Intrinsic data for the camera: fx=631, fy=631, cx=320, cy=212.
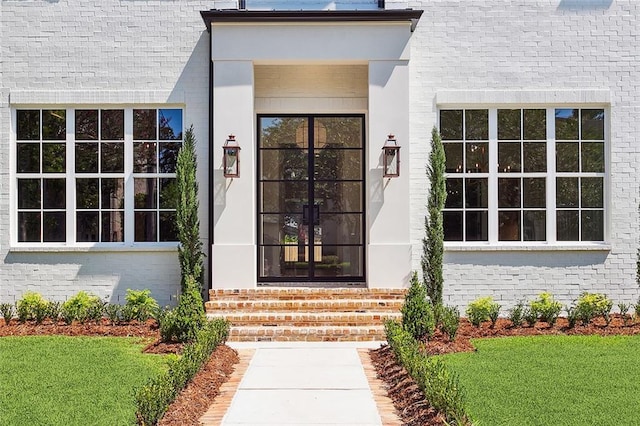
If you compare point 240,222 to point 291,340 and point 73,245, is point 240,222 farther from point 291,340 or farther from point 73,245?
point 73,245

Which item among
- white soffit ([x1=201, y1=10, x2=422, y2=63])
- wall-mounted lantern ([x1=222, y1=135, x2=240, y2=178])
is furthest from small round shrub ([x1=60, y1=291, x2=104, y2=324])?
white soffit ([x1=201, y1=10, x2=422, y2=63])

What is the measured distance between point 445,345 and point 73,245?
6674 millimetres

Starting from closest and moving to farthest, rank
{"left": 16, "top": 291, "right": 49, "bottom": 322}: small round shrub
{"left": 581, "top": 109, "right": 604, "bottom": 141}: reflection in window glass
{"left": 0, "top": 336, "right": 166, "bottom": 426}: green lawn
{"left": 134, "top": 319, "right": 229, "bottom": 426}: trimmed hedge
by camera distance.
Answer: {"left": 134, "top": 319, "right": 229, "bottom": 426}: trimmed hedge
{"left": 0, "top": 336, "right": 166, "bottom": 426}: green lawn
{"left": 16, "top": 291, "right": 49, "bottom": 322}: small round shrub
{"left": 581, "top": 109, "right": 604, "bottom": 141}: reflection in window glass

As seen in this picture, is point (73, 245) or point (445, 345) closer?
point (445, 345)

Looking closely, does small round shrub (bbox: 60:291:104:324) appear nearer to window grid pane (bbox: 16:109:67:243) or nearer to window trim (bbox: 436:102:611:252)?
window grid pane (bbox: 16:109:67:243)

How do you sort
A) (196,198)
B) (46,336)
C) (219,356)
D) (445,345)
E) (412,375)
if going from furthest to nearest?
(196,198) → (46,336) → (445,345) → (219,356) → (412,375)

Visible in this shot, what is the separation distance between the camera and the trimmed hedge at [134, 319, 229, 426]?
4.87 m

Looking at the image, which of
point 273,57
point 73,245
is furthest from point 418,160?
point 73,245

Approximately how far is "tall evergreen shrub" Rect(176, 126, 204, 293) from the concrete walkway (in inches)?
87.2

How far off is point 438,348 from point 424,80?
503 cm

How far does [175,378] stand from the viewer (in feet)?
18.9

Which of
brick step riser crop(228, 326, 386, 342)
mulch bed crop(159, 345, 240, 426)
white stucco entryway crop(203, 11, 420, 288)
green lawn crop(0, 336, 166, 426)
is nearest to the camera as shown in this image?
mulch bed crop(159, 345, 240, 426)

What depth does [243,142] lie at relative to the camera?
1039 centimetres

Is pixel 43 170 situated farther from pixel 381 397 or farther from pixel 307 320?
pixel 381 397
